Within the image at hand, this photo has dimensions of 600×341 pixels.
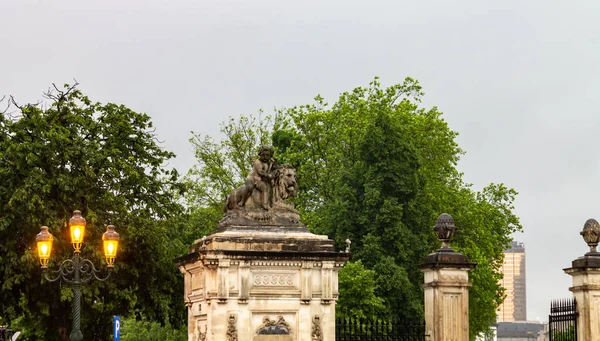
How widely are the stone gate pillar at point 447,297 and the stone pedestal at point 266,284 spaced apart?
2261 mm

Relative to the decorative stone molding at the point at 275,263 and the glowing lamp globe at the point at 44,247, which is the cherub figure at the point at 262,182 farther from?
the glowing lamp globe at the point at 44,247

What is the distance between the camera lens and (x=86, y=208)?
129 feet

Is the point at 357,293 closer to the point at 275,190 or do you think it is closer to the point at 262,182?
the point at 275,190

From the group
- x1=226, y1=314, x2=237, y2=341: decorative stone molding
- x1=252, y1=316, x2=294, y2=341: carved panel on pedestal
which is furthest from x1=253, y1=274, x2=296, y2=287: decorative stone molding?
x1=226, y1=314, x2=237, y2=341: decorative stone molding

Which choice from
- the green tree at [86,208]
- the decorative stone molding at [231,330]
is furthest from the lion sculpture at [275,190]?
the green tree at [86,208]

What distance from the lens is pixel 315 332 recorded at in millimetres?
26375

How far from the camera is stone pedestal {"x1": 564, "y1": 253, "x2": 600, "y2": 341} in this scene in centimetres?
2823

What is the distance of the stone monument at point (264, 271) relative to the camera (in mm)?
25891

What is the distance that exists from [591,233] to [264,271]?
7.30 m

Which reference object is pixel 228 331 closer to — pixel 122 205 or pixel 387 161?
pixel 122 205

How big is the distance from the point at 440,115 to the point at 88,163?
21048 millimetres

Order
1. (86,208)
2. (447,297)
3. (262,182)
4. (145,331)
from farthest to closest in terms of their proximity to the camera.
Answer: (145,331) → (86,208) → (447,297) → (262,182)

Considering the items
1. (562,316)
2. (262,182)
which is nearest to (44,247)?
(262,182)

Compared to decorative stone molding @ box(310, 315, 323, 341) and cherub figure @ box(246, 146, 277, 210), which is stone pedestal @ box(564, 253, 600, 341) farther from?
cherub figure @ box(246, 146, 277, 210)
